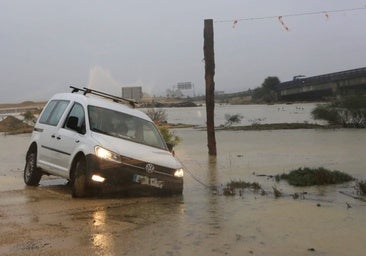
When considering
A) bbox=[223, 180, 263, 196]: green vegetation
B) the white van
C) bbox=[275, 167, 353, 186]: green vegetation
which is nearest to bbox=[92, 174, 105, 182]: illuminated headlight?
the white van

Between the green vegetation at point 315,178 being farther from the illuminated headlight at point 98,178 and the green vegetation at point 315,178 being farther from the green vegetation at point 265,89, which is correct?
the green vegetation at point 265,89

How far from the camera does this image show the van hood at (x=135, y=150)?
9.32 m

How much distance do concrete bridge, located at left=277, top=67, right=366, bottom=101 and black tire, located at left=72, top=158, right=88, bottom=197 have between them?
57.1 metres

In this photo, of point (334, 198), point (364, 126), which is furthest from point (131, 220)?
point (364, 126)

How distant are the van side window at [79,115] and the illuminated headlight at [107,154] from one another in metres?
0.82

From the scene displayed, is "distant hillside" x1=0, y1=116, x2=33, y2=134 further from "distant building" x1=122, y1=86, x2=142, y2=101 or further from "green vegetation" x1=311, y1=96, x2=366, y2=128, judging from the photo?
"green vegetation" x1=311, y1=96, x2=366, y2=128

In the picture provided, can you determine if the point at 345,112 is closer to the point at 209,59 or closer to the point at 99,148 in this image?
the point at 209,59

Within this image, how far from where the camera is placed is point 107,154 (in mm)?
9195

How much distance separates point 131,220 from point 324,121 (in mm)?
35047

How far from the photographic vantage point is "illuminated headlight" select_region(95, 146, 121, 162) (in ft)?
30.1

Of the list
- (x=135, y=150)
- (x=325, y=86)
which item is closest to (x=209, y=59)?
(x=135, y=150)

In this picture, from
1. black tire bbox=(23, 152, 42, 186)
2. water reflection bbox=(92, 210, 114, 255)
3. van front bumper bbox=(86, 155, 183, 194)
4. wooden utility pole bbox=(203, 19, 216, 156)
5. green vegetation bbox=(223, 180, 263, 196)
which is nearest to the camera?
water reflection bbox=(92, 210, 114, 255)

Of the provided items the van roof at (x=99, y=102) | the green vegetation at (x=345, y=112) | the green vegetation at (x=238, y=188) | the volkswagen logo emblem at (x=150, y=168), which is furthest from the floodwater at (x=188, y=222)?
the green vegetation at (x=345, y=112)

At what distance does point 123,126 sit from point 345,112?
29.7 meters
